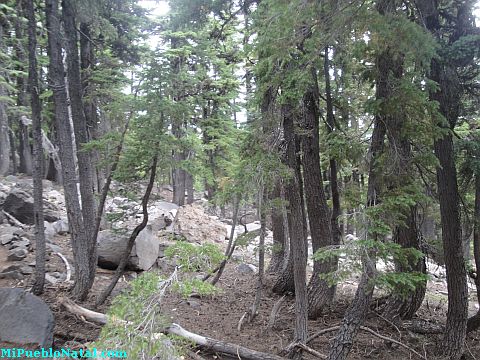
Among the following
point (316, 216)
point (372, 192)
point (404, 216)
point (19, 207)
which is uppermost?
point (372, 192)

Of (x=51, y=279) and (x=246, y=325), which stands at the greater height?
(x=51, y=279)

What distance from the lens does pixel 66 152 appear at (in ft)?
25.7

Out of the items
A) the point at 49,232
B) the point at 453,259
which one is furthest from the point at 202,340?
the point at 49,232

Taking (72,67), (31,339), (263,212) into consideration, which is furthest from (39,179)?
(263,212)

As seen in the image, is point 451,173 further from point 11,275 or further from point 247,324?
point 11,275

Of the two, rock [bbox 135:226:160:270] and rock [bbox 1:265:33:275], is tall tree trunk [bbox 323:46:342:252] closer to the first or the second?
rock [bbox 135:226:160:270]

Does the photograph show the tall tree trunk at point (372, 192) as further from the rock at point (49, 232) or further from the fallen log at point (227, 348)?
the rock at point (49, 232)

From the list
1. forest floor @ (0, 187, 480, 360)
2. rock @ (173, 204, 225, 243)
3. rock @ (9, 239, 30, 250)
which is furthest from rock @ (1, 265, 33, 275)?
rock @ (173, 204, 225, 243)

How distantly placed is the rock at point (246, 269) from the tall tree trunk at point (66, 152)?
19.2 feet

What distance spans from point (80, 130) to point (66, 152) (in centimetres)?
102

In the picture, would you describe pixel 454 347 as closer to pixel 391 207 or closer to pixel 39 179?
pixel 391 207

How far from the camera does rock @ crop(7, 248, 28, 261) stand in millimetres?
9867

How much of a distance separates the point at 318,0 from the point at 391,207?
3.10 meters

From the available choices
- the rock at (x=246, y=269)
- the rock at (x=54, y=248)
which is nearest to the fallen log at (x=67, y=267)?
the rock at (x=54, y=248)
